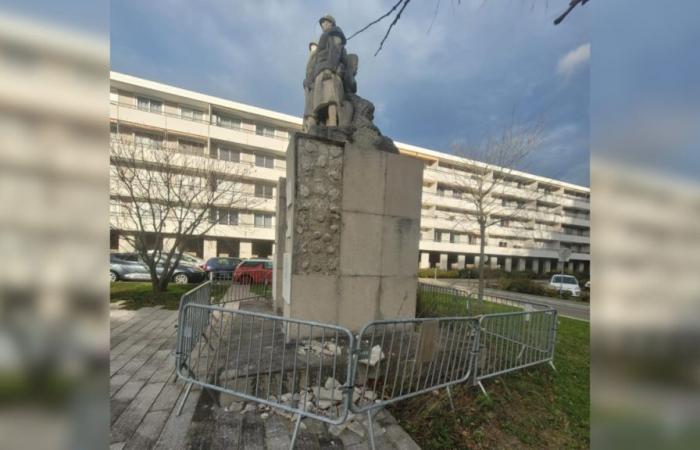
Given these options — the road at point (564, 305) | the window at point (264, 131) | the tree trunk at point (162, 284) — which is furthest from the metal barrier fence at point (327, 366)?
the window at point (264, 131)

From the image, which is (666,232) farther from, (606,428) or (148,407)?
(148,407)

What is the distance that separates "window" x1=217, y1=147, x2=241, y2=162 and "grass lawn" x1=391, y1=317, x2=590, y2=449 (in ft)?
91.5

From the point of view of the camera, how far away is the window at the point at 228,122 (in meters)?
28.0

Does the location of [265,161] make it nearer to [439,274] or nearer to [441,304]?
[439,274]

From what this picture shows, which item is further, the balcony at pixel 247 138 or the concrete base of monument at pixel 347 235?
the balcony at pixel 247 138

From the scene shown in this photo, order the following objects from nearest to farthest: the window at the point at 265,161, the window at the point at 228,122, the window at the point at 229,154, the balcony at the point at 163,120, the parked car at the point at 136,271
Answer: the parked car at the point at 136,271, the balcony at the point at 163,120, the window at the point at 229,154, the window at the point at 228,122, the window at the point at 265,161

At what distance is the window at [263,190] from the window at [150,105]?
417 inches

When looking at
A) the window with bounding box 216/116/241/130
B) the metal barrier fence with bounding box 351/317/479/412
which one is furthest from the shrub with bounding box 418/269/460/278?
the metal barrier fence with bounding box 351/317/479/412

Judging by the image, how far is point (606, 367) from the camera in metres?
0.92

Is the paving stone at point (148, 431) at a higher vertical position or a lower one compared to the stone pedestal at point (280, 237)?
lower

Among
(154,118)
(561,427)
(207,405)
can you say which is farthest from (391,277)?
(154,118)

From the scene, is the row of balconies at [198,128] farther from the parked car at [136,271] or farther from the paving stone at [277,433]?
the paving stone at [277,433]

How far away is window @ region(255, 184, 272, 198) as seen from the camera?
28520 millimetres

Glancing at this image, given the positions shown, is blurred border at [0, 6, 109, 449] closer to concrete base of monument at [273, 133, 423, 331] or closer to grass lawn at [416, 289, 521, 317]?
concrete base of monument at [273, 133, 423, 331]
